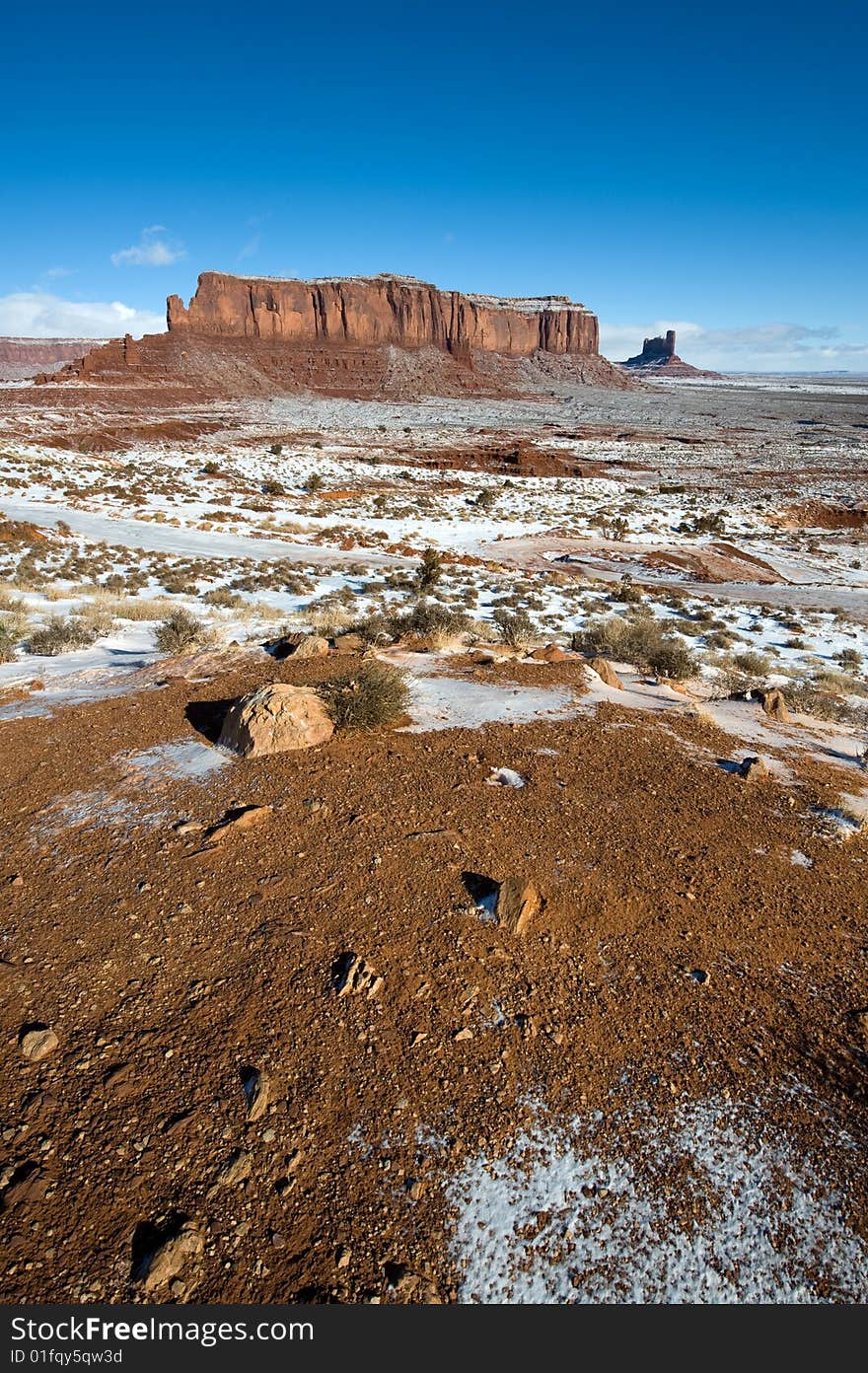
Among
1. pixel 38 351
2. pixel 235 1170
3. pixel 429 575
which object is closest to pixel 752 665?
pixel 429 575

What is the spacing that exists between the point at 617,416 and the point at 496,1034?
97480 millimetres

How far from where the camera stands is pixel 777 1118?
309 centimetres

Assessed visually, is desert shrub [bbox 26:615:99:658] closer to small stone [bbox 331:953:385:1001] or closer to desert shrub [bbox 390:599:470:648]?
desert shrub [bbox 390:599:470:648]

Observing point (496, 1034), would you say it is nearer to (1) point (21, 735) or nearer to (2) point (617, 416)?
(1) point (21, 735)

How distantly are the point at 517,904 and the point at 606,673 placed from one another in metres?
5.42

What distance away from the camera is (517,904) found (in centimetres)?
418

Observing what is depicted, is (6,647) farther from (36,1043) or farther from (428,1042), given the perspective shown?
(428,1042)

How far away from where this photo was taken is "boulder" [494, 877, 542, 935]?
4098 mm

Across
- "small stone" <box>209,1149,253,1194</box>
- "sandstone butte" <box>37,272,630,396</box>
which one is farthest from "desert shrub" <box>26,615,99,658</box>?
"sandstone butte" <box>37,272,630,396</box>

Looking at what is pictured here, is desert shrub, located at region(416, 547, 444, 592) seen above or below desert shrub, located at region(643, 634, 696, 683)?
above

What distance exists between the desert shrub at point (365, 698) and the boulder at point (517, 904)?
269cm

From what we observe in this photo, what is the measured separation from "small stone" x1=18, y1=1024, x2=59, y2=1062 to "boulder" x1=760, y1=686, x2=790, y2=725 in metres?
7.85

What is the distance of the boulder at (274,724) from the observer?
6.16m

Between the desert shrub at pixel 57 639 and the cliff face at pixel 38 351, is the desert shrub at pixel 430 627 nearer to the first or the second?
the desert shrub at pixel 57 639
